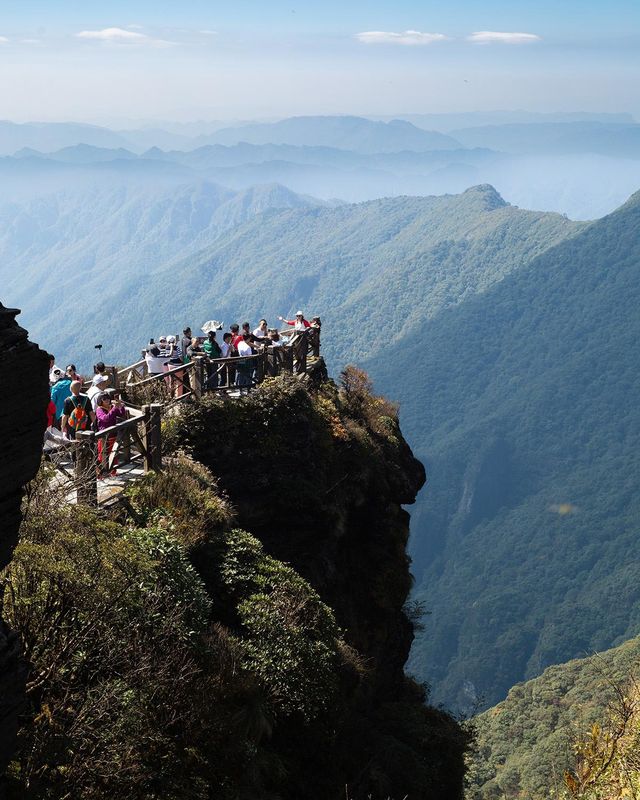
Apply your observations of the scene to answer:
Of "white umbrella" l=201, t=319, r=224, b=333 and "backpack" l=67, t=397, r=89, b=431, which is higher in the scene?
"white umbrella" l=201, t=319, r=224, b=333

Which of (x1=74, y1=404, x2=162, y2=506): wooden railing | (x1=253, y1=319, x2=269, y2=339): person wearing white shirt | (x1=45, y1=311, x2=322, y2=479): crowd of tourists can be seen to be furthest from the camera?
(x1=253, y1=319, x2=269, y2=339): person wearing white shirt

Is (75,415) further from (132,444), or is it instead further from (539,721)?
(539,721)

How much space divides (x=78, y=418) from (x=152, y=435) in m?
1.27

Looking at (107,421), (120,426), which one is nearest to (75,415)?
(107,421)

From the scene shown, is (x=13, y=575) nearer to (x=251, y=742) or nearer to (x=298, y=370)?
(x=251, y=742)

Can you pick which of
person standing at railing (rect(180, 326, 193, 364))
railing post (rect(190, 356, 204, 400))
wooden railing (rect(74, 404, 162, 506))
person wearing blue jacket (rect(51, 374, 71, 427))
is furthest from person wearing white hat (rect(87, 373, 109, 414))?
person standing at railing (rect(180, 326, 193, 364))

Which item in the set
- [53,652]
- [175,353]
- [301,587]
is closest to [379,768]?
[301,587]

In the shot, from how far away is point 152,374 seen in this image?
21.8 m

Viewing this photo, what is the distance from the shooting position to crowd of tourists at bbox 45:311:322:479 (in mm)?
15812

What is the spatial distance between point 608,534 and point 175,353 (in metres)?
153

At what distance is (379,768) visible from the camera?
1561cm

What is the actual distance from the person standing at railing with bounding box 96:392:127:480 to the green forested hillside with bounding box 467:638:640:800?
106 feet

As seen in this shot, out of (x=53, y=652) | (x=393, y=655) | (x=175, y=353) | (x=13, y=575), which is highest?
(x=175, y=353)

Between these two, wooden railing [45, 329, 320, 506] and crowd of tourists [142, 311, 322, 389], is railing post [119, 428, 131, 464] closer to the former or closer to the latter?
wooden railing [45, 329, 320, 506]
